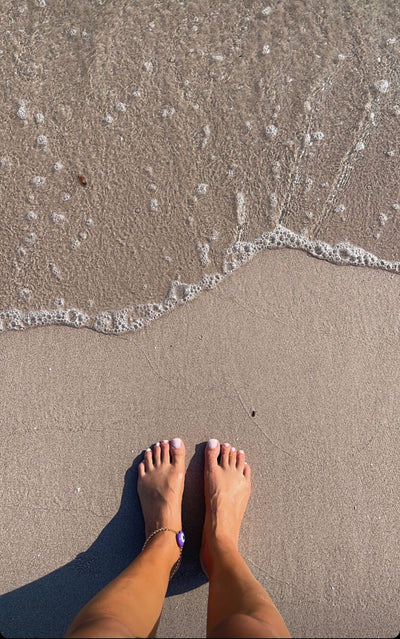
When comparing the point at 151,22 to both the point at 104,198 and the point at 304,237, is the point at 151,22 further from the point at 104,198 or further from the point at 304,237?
the point at 304,237

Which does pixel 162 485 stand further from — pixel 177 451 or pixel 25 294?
pixel 25 294

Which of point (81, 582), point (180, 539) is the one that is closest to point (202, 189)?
point (180, 539)

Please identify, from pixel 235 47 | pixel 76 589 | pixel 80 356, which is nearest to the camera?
pixel 76 589

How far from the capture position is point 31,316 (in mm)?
2041

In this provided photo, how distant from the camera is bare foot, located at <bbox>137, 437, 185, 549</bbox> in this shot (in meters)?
1.88

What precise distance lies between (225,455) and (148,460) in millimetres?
325

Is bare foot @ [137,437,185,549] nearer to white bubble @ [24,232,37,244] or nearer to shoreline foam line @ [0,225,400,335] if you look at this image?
shoreline foam line @ [0,225,400,335]

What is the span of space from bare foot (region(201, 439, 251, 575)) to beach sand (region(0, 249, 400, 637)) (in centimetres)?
5

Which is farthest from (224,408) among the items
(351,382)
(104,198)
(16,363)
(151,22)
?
(151,22)

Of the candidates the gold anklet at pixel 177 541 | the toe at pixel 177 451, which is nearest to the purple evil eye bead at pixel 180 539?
the gold anklet at pixel 177 541

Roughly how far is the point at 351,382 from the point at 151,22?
6.12 feet

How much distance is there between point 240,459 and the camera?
6.38 ft

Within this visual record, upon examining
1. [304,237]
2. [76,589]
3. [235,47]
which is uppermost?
[235,47]

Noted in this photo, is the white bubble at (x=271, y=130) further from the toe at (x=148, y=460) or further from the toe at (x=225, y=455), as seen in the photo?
the toe at (x=148, y=460)
